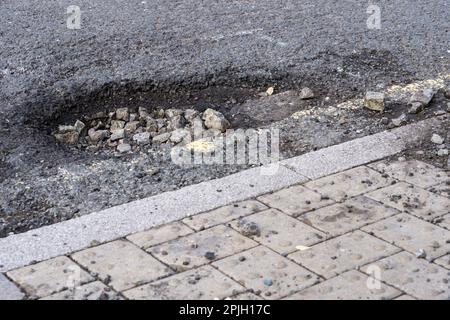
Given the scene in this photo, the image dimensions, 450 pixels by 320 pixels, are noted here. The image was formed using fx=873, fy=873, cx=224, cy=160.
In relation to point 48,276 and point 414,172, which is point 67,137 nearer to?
point 48,276

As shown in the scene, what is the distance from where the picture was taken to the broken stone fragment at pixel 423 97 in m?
5.80

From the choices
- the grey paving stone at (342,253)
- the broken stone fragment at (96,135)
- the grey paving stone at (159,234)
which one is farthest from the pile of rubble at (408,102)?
the grey paving stone at (159,234)

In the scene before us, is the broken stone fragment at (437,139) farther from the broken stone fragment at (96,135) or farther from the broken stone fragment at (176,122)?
the broken stone fragment at (96,135)

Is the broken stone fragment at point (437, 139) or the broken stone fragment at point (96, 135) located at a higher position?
the broken stone fragment at point (96, 135)

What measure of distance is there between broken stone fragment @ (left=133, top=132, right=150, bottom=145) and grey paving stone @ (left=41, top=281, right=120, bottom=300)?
1589 millimetres

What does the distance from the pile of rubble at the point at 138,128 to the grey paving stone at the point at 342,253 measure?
4.53 ft

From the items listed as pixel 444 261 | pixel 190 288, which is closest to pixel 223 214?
pixel 190 288

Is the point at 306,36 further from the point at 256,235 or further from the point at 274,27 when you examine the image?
the point at 256,235

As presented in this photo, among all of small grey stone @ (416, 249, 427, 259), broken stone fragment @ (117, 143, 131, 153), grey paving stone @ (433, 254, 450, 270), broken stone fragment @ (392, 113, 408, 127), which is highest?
broken stone fragment @ (117, 143, 131, 153)

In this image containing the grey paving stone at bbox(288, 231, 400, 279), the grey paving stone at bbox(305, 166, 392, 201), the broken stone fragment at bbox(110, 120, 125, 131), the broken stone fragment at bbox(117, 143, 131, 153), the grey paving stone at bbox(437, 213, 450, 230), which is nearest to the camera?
the grey paving stone at bbox(288, 231, 400, 279)

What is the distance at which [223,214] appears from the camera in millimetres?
4520

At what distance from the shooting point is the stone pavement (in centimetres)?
387

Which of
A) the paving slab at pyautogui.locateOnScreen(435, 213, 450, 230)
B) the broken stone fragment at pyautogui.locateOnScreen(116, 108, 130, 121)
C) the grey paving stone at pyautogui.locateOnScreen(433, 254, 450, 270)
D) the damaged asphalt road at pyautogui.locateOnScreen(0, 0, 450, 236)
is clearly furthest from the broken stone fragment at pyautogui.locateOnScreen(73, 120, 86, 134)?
the grey paving stone at pyautogui.locateOnScreen(433, 254, 450, 270)

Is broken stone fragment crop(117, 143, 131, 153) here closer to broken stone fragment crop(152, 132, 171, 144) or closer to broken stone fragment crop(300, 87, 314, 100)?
broken stone fragment crop(152, 132, 171, 144)
